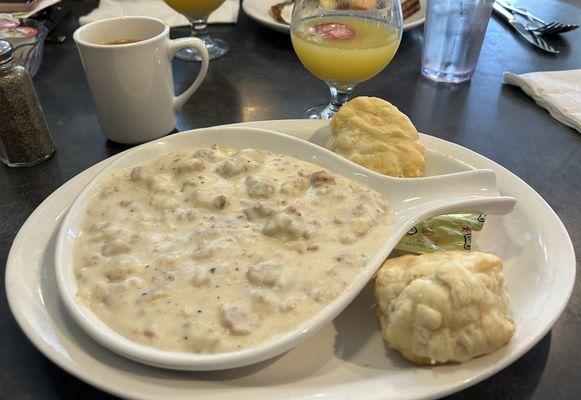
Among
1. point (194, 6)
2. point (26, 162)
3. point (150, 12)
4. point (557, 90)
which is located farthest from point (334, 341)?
point (150, 12)

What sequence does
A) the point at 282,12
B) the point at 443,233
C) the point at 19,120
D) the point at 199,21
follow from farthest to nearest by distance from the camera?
the point at 282,12 < the point at 199,21 < the point at 19,120 < the point at 443,233

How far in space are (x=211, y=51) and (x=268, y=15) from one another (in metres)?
0.30

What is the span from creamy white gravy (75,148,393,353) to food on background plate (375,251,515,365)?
100 millimetres

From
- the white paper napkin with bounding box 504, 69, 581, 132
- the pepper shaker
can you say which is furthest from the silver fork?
the pepper shaker

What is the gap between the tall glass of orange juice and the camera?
175 centimetres

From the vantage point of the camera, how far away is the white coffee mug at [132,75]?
1.22 m

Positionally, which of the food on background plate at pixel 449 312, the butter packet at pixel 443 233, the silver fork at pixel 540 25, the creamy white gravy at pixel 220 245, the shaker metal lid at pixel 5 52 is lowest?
the silver fork at pixel 540 25

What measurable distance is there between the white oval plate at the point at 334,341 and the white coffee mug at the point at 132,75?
36 cm

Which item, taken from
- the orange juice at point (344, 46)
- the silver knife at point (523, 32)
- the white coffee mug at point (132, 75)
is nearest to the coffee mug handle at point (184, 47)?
the white coffee mug at point (132, 75)

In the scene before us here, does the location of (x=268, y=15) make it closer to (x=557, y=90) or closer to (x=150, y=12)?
(x=150, y=12)

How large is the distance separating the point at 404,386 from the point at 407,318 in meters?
0.09

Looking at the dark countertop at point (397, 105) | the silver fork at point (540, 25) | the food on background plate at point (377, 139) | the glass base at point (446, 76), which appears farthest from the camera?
the silver fork at point (540, 25)

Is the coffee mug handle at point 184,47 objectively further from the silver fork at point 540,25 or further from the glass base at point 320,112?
the silver fork at point 540,25

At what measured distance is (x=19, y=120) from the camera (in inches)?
47.2
